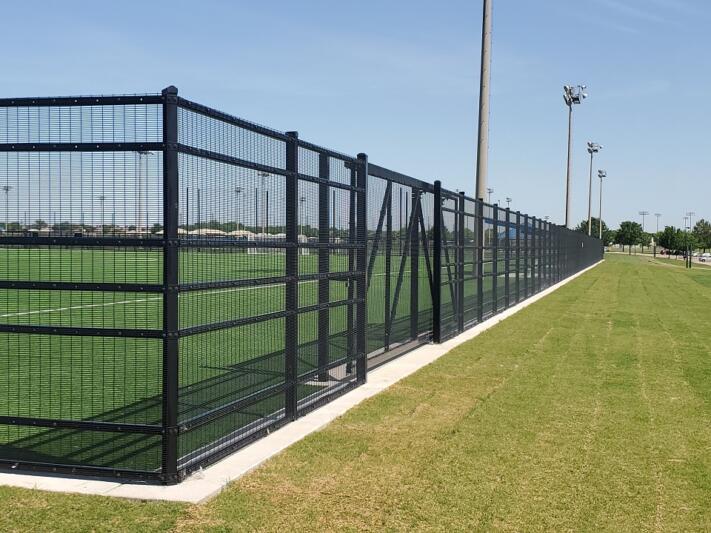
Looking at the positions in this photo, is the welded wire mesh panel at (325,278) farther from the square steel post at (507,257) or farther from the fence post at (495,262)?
the square steel post at (507,257)

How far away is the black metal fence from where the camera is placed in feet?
17.4

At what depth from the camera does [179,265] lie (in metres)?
5.38

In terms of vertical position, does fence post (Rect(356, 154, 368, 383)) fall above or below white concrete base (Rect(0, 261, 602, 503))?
above

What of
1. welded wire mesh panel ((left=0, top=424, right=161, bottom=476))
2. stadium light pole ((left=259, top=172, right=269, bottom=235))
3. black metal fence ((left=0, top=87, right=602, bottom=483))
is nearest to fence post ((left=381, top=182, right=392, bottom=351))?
black metal fence ((left=0, top=87, right=602, bottom=483))

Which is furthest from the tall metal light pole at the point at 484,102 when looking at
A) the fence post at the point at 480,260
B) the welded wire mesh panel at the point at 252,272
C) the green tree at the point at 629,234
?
the green tree at the point at 629,234

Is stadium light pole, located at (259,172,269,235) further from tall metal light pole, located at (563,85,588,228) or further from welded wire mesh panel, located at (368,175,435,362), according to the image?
tall metal light pole, located at (563,85,588,228)

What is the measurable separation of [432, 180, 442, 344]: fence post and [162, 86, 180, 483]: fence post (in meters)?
8.07

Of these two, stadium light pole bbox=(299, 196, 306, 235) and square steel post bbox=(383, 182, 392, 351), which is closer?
stadium light pole bbox=(299, 196, 306, 235)

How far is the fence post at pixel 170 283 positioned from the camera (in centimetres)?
514

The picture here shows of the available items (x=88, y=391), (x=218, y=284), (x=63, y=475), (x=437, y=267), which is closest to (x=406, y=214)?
(x=437, y=267)

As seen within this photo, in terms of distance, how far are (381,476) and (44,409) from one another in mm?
3758

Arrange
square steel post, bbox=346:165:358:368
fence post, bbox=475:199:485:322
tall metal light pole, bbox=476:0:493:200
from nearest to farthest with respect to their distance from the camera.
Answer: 1. square steel post, bbox=346:165:358:368
2. fence post, bbox=475:199:485:322
3. tall metal light pole, bbox=476:0:493:200

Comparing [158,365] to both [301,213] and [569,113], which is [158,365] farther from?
[569,113]

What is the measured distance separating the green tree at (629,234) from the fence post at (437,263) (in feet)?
515
